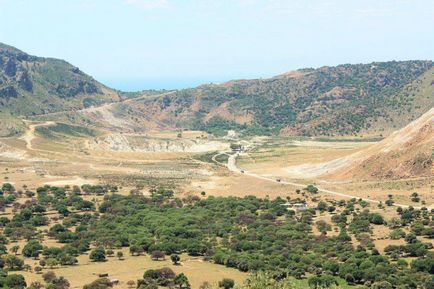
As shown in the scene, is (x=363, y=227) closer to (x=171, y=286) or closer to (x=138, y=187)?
(x=171, y=286)

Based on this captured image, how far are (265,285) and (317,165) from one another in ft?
433

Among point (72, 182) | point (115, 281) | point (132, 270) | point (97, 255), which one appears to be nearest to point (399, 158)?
point (72, 182)

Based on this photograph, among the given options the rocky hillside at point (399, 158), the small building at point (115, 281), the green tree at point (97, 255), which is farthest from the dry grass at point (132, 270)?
the rocky hillside at point (399, 158)

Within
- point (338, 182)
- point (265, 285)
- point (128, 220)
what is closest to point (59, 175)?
point (128, 220)

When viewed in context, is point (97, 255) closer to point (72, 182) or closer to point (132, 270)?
point (132, 270)

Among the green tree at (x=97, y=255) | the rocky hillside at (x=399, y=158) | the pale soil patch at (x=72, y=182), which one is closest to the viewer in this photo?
the green tree at (x=97, y=255)

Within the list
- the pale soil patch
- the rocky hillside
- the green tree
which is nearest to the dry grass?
the green tree

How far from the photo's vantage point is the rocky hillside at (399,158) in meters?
149

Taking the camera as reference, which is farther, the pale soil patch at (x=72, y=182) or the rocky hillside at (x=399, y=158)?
the pale soil patch at (x=72, y=182)

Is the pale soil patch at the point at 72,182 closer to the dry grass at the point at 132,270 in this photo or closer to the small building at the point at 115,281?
the dry grass at the point at 132,270

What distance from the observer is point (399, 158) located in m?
155

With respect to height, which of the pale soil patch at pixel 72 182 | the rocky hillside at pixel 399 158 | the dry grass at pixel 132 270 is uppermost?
the rocky hillside at pixel 399 158

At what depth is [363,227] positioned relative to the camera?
10656 cm

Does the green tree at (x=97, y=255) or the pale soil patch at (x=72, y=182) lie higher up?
the pale soil patch at (x=72, y=182)
